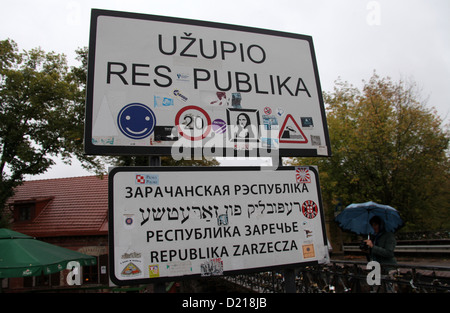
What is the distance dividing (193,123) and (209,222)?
0.65m

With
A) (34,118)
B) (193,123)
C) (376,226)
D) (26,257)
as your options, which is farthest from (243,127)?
(34,118)

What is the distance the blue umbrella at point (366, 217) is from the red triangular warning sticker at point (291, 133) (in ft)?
13.5

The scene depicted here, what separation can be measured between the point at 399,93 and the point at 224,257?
23695mm

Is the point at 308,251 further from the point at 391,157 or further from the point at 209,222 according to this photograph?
the point at 391,157

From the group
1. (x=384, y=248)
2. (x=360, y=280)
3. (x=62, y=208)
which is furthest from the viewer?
(x=62, y=208)

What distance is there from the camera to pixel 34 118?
18.5 metres

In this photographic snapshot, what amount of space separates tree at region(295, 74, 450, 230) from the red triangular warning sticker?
1859 centimetres

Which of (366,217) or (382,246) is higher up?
(366,217)

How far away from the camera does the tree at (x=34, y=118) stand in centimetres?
1756

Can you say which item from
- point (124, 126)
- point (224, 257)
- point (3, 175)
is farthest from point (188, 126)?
point (3, 175)

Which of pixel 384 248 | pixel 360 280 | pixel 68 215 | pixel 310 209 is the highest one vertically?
pixel 68 215

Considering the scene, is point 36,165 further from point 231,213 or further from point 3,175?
point 231,213

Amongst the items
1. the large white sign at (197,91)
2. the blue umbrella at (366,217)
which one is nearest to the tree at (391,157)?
the blue umbrella at (366,217)

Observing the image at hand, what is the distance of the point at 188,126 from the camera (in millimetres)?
1989
